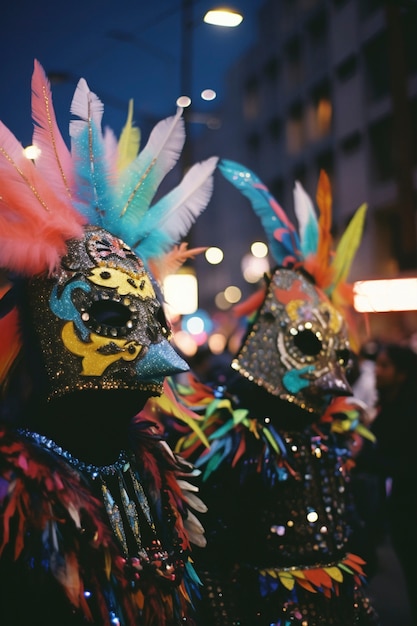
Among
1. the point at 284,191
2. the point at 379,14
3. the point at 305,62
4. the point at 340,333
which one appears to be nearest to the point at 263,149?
the point at 284,191

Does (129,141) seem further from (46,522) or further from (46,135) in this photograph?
(46,522)

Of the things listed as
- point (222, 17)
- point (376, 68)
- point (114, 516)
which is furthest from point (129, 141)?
point (376, 68)

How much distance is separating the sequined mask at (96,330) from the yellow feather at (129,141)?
55 centimetres

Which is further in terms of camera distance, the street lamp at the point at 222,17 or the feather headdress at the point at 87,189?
the street lamp at the point at 222,17

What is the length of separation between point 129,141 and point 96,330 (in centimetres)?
84

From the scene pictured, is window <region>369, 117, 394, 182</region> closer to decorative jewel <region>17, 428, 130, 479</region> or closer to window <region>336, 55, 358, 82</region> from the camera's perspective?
window <region>336, 55, 358, 82</region>

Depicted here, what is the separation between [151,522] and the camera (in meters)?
2.37

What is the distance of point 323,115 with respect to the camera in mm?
26469

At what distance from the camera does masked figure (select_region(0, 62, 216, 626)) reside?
77.3 inches

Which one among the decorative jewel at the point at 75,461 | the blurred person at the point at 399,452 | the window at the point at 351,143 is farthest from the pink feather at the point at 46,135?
the window at the point at 351,143

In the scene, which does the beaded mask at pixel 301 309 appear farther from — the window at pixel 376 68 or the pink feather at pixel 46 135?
the window at pixel 376 68

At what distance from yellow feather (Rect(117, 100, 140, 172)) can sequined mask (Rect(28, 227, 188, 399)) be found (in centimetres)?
55

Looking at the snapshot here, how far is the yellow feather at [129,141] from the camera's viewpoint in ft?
9.02

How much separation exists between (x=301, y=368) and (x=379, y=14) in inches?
775
